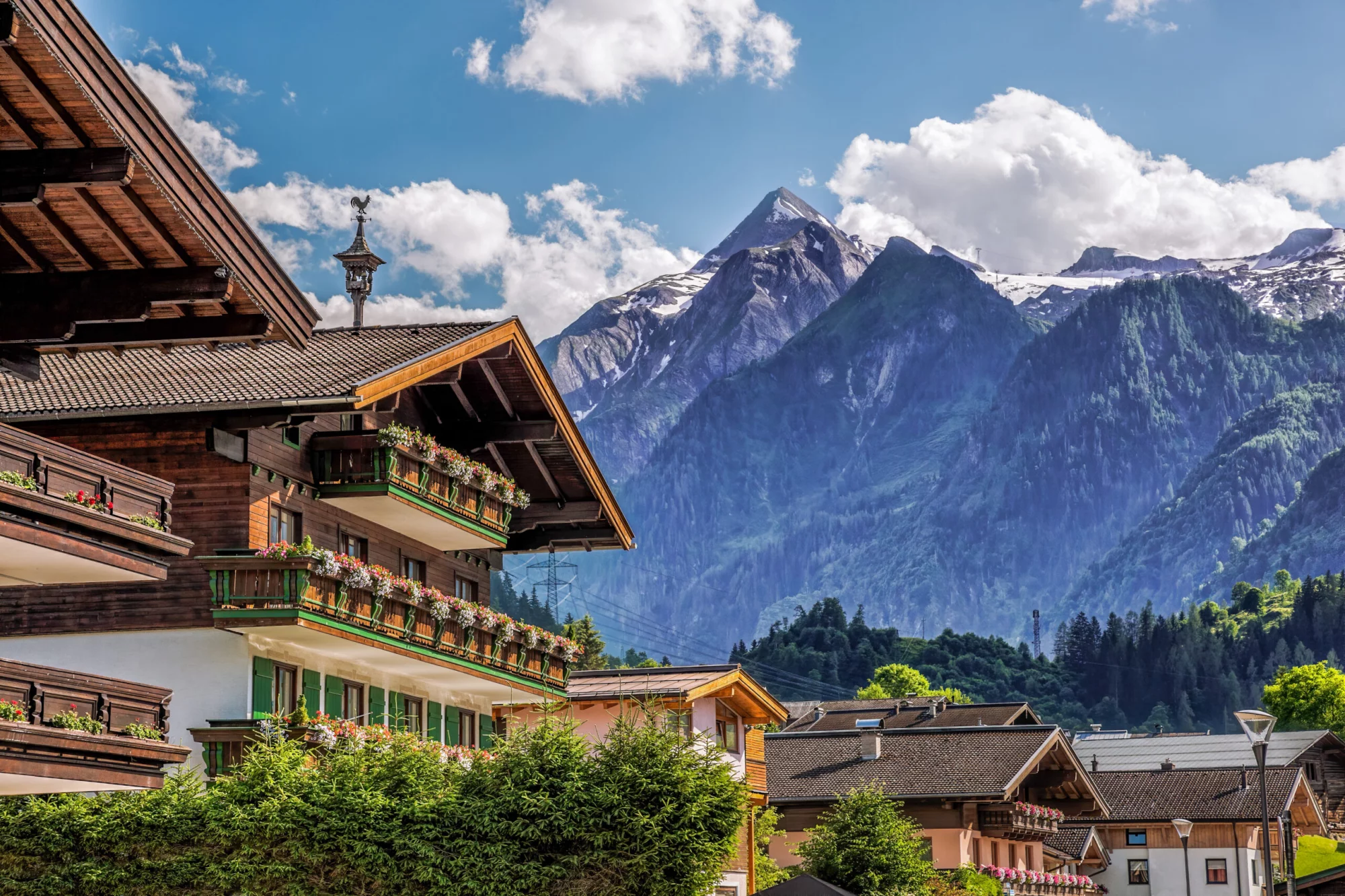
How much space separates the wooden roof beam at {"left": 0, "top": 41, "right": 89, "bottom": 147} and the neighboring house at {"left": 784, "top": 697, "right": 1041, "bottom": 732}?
56.5 metres

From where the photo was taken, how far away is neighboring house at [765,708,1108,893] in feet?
182

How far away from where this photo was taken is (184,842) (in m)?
27.6

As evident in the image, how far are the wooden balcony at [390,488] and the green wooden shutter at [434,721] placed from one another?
3.93 m

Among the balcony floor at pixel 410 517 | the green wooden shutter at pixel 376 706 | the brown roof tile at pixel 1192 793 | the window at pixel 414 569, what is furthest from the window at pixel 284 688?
the brown roof tile at pixel 1192 793

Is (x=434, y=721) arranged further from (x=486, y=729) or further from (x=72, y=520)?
(x=72, y=520)

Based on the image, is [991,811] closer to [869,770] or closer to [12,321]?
[869,770]

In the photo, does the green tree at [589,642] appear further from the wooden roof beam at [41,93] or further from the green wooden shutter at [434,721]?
the wooden roof beam at [41,93]

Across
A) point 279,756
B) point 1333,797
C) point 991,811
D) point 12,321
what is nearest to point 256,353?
point 279,756

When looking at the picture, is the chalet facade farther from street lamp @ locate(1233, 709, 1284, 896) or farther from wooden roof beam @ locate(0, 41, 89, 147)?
wooden roof beam @ locate(0, 41, 89, 147)

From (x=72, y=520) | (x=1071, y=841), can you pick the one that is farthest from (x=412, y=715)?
(x=1071, y=841)

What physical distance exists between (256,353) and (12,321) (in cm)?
1524

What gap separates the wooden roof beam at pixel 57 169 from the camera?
1466 centimetres

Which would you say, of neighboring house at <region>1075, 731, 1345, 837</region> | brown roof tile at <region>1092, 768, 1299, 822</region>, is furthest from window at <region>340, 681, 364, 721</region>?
neighboring house at <region>1075, 731, 1345, 837</region>

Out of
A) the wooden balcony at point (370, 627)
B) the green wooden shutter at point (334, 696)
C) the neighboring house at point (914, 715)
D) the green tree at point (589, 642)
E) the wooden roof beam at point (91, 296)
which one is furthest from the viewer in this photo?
the green tree at point (589, 642)
